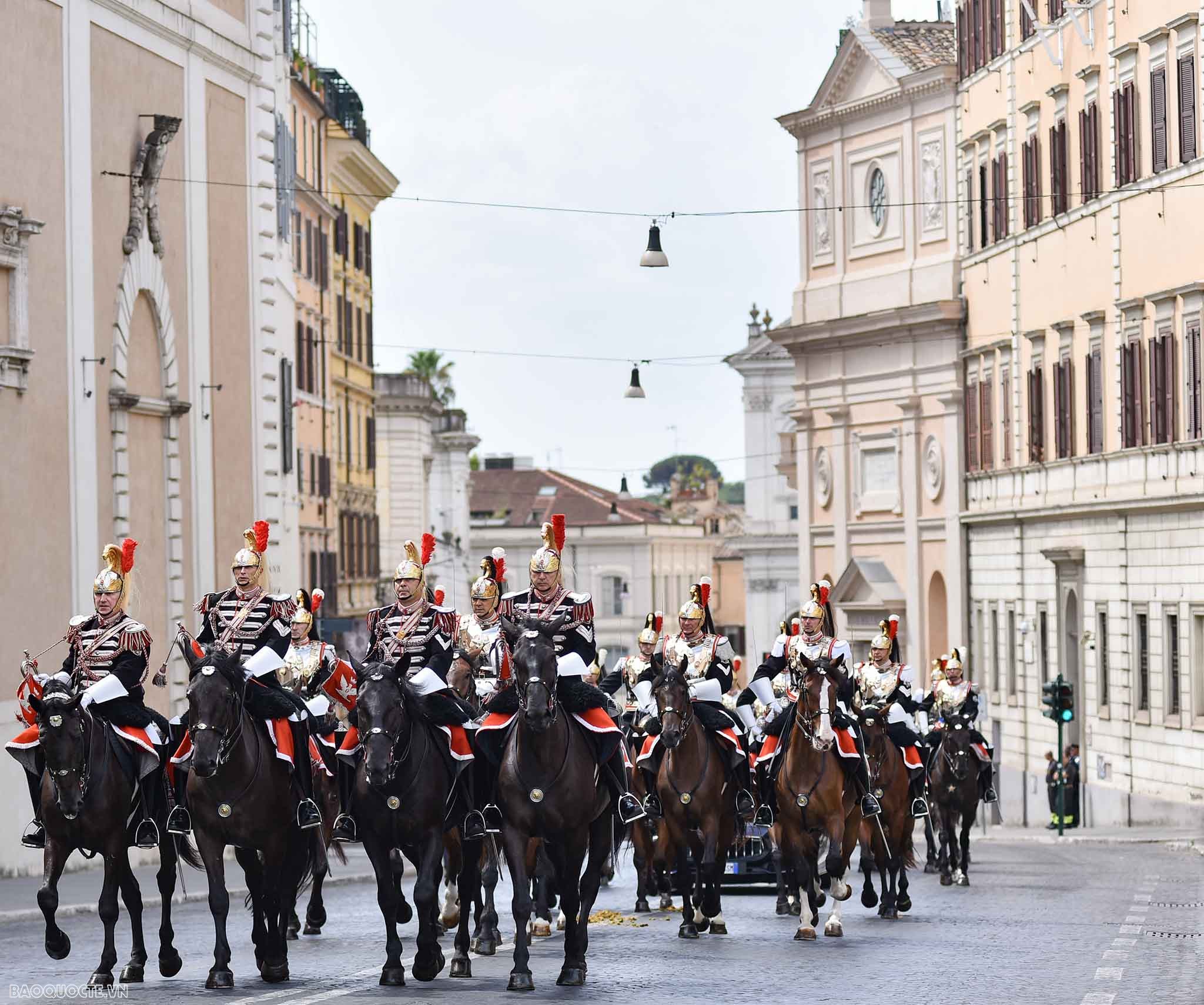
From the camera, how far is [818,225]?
224 ft

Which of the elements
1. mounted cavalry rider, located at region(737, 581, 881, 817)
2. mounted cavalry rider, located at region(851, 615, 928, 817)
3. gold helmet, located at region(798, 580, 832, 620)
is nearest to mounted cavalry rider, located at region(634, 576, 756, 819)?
mounted cavalry rider, located at region(737, 581, 881, 817)

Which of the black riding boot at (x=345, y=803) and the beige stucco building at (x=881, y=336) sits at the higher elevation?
the beige stucco building at (x=881, y=336)

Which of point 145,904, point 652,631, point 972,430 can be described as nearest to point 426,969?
point 652,631

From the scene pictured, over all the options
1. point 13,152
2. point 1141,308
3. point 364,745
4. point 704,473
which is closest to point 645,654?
point 364,745

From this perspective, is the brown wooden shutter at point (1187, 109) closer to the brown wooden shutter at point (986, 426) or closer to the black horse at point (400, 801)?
the brown wooden shutter at point (986, 426)

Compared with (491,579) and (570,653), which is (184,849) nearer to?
(570,653)

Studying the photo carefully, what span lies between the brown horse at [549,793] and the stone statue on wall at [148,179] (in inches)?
706

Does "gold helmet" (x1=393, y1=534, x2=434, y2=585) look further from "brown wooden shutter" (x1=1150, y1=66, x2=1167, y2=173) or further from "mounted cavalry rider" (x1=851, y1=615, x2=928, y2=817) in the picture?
"brown wooden shutter" (x1=1150, y1=66, x2=1167, y2=173)

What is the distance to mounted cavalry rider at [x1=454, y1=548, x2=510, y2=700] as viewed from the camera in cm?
2003

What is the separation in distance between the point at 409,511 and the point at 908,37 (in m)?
29.2

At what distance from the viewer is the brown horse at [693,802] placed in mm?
20078

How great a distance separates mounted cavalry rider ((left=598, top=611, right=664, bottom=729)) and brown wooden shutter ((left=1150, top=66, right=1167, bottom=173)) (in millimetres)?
22086

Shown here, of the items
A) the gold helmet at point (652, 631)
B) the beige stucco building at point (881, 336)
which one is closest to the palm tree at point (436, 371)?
the beige stucco building at point (881, 336)

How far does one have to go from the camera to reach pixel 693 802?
805 inches
